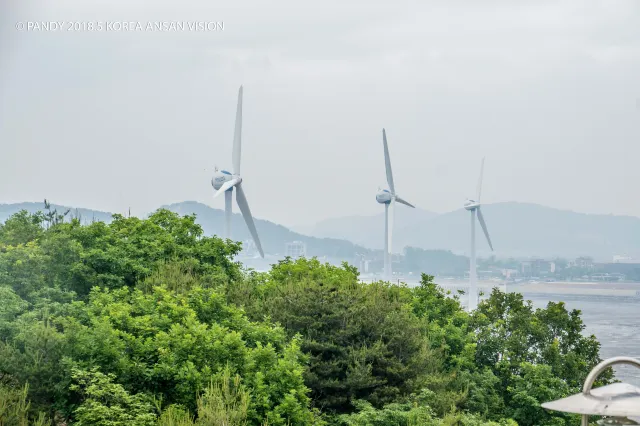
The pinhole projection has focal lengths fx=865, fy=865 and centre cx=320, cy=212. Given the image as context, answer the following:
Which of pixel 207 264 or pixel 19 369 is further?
pixel 207 264

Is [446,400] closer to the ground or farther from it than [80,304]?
closer to the ground

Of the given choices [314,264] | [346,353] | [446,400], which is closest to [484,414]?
[446,400]

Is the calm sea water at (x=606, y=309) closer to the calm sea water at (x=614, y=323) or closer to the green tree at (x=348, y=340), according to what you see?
the calm sea water at (x=614, y=323)

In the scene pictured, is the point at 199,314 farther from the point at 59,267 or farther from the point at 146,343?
the point at 59,267

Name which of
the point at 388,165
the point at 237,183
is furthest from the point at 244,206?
the point at 388,165

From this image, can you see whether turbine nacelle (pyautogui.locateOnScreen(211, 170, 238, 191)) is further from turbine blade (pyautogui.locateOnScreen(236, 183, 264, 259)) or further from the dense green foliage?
the dense green foliage

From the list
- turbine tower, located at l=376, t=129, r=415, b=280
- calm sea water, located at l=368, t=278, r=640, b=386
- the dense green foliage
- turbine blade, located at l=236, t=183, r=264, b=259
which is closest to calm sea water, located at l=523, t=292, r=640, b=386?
calm sea water, located at l=368, t=278, r=640, b=386

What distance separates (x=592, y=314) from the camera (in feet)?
487

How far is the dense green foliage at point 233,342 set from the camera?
19.2 meters

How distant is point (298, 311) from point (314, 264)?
9234mm

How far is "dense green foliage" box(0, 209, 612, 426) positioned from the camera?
1919 centimetres

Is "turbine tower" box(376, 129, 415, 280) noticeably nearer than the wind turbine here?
No

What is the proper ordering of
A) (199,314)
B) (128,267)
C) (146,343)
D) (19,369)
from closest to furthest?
1. (19,369)
2. (146,343)
3. (199,314)
4. (128,267)

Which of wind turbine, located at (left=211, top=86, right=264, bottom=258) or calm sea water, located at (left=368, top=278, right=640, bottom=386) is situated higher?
wind turbine, located at (left=211, top=86, right=264, bottom=258)
